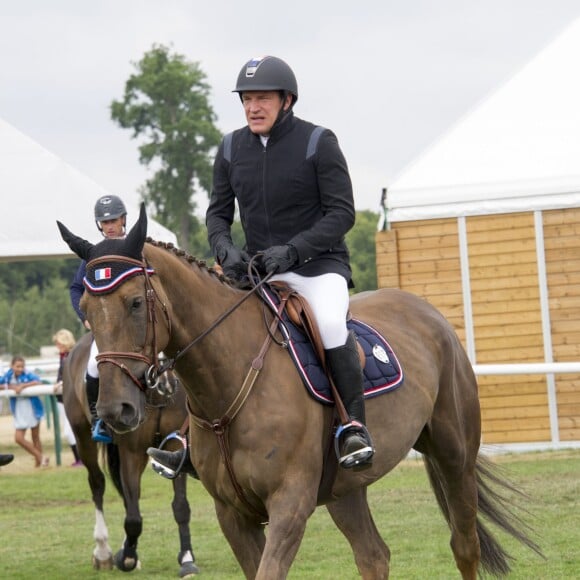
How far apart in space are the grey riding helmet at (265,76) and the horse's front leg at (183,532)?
456 centimetres

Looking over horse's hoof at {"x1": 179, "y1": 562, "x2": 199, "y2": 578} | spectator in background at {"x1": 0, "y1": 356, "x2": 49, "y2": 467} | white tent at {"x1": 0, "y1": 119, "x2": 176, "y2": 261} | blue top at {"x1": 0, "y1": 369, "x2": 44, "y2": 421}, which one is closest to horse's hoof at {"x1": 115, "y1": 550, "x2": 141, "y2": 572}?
horse's hoof at {"x1": 179, "y1": 562, "x2": 199, "y2": 578}

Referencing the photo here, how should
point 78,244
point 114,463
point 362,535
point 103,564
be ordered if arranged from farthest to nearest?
point 114,463 → point 103,564 → point 362,535 → point 78,244

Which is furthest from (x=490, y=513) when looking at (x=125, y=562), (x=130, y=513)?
(x=125, y=562)

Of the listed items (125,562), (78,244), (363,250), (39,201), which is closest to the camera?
(78,244)

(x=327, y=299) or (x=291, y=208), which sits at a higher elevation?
(x=291, y=208)

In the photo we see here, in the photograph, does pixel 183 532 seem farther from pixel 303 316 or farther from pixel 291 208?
pixel 291 208

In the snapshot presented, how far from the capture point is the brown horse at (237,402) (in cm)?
568

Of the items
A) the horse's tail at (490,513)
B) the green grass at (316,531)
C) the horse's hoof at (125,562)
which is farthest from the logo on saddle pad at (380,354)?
the horse's hoof at (125,562)

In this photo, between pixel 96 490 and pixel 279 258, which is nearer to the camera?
pixel 279 258

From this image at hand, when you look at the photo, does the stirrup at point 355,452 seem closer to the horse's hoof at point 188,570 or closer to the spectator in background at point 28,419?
the horse's hoof at point 188,570

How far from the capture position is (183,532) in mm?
10586

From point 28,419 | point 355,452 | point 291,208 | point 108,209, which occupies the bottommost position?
point 28,419

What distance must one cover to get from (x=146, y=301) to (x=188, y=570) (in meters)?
5.03

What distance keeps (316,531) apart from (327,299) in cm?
589
